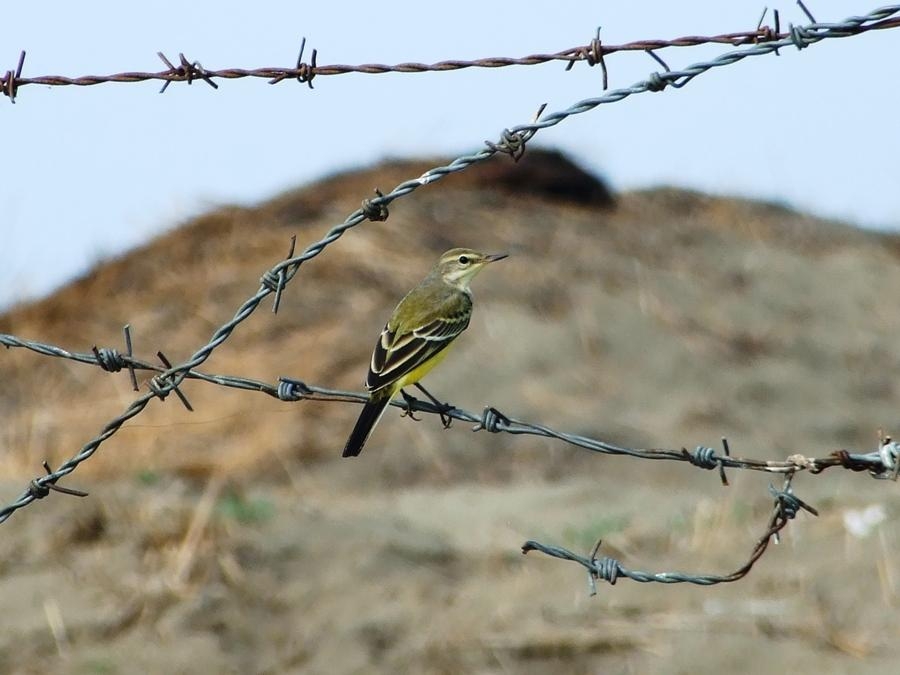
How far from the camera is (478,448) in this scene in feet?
57.3

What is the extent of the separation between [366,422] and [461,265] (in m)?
2.05

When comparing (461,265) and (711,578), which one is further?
(461,265)

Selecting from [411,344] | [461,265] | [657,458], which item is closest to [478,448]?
[461,265]

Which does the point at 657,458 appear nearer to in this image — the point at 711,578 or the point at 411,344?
the point at 711,578

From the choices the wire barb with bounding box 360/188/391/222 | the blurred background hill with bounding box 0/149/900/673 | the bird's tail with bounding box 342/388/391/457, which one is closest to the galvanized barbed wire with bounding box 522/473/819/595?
the wire barb with bounding box 360/188/391/222

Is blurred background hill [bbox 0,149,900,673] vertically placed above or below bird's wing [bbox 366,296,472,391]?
below

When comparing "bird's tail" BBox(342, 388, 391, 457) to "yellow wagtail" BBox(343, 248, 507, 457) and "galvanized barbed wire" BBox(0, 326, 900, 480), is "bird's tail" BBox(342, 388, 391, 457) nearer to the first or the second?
"yellow wagtail" BBox(343, 248, 507, 457)

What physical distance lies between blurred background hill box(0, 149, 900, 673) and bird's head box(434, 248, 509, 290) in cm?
300

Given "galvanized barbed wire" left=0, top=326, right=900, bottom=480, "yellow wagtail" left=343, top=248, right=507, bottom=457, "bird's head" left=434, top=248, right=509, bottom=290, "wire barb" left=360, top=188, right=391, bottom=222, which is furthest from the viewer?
"bird's head" left=434, top=248, right=509, bottom=290

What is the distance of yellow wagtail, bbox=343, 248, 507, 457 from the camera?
717cm

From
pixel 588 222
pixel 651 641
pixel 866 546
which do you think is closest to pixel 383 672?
pixel 651 641

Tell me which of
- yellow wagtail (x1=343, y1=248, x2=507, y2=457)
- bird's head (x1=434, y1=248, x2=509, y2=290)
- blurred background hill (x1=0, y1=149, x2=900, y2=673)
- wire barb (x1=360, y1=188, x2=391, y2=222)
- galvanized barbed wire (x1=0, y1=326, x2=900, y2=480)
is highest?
wire barb (x1=360, y1=188, x2=391, y2=222)

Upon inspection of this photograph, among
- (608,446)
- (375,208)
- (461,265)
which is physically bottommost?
(461,265)

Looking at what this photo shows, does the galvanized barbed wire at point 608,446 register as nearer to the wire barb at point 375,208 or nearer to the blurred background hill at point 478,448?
the wire barb at point 375,208
